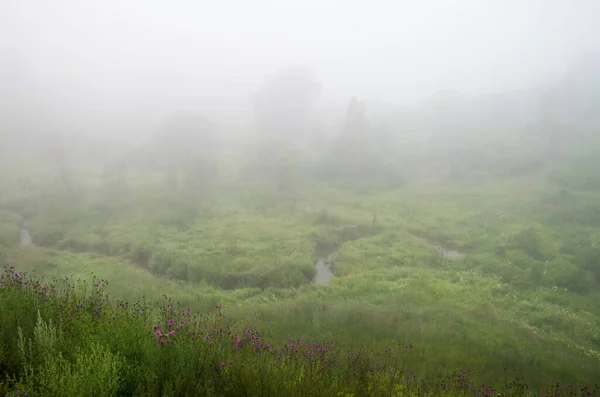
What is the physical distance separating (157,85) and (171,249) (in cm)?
14881

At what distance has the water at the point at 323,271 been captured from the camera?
28000 mm

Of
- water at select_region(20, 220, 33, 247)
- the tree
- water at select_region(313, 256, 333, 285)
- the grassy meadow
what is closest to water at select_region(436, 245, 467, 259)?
the grassy meadow

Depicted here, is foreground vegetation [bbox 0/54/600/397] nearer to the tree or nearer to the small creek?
the small creek

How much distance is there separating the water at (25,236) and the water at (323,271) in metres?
26.9


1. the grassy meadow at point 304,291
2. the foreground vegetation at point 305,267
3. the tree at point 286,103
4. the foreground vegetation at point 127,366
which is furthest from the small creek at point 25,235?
the tree at point 286,103

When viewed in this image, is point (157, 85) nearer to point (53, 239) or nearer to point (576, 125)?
point (53, 239)

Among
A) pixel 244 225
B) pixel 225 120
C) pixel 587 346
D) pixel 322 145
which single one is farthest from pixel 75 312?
pixel 225 120

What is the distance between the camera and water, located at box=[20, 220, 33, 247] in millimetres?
33694

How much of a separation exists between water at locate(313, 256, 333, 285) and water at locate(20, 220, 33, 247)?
1061 inches

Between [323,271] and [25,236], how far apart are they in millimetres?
30231

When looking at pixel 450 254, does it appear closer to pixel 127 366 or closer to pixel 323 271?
pixel 323 271

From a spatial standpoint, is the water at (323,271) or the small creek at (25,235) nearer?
the water at (323,271)

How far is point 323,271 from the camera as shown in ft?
98.3

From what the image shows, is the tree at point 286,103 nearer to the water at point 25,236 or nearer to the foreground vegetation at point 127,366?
the water at point 25,236
